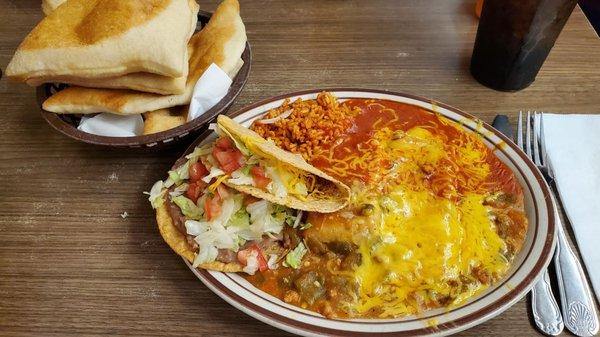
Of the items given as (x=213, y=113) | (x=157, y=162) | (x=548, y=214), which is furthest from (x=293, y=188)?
(x=548, y=214)

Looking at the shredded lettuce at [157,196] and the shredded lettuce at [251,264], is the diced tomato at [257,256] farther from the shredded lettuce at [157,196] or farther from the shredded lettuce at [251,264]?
the shredded lettuce at [157,196]

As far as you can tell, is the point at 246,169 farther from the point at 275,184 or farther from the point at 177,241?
the point at 177,241

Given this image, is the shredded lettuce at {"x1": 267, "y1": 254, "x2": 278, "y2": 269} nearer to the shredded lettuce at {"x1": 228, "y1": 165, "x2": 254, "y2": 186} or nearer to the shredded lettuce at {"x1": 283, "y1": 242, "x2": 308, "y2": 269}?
the shredded lettuce at {"x1": 283, "y1": 242, "x2": 308, "y2": 269}

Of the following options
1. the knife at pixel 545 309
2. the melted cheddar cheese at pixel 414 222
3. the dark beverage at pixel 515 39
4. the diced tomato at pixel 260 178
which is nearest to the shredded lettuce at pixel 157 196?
the diced tomato at pixel 260 178

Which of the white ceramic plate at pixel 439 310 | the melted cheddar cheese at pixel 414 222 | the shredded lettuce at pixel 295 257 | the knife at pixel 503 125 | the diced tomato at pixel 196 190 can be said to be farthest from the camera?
the knife at pixel 503 125

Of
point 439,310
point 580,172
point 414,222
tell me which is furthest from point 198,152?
point 580,172

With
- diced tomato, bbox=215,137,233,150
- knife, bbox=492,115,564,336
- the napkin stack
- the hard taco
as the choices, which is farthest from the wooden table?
diced tomato, bbox=215,137,233,150
